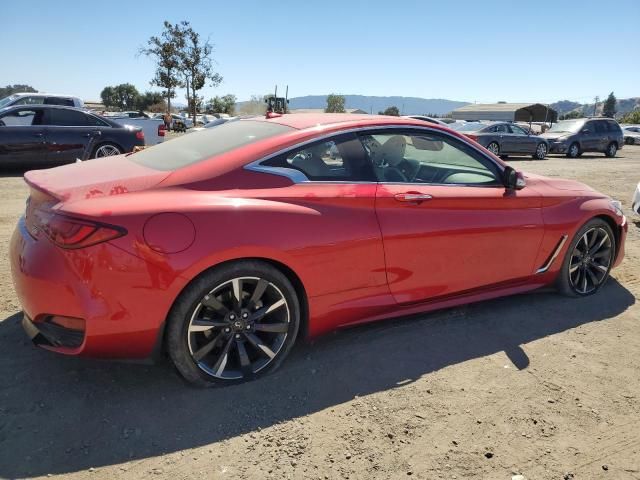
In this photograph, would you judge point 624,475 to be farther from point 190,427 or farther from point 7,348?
point 7,348

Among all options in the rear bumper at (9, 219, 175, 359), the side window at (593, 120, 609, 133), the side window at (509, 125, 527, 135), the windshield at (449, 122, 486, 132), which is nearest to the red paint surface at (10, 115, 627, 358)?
the rear bumper at (9, 219, 175, 359)

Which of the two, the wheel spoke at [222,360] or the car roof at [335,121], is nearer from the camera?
the wheel spoke at [222,360]

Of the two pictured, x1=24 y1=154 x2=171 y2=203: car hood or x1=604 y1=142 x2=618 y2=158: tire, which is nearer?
x1=24 y1=154 x2=171 y2=203: car hood

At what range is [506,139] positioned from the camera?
18031 millimetres

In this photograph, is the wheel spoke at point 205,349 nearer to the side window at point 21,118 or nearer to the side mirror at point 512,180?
the side mirror at point 512,180

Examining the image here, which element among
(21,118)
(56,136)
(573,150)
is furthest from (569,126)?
(21,118)

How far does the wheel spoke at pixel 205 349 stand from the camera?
2660 mm

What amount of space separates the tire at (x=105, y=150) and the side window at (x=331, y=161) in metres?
8.20

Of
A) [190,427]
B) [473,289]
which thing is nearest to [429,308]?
[473,289]

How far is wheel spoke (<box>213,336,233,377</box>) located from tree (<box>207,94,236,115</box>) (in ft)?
207

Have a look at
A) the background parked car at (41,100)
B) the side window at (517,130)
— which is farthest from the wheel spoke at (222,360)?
the side window at (517,130)

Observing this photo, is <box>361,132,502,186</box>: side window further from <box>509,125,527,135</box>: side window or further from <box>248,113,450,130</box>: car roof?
<box>509,125,527,135</box>: side window

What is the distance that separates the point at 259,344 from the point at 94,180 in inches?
51.1

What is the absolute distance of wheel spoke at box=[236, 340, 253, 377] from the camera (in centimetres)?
279
